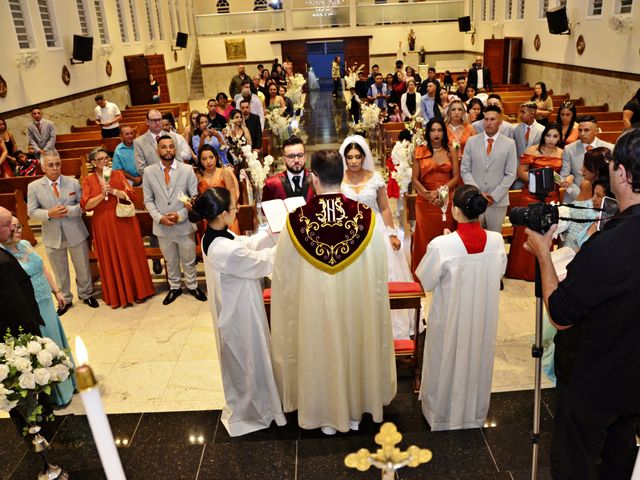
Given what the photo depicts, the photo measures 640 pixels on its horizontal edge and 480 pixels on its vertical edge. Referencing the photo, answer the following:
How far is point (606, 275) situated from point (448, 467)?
1.78 m

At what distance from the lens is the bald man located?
352 cm

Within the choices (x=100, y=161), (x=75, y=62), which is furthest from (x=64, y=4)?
(x=100, y=161)

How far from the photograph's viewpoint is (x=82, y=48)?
1477 cm

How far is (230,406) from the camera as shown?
3922mm

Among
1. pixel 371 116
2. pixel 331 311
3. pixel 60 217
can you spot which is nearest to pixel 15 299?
pixel 331 311

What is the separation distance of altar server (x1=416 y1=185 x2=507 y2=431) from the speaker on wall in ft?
46.1

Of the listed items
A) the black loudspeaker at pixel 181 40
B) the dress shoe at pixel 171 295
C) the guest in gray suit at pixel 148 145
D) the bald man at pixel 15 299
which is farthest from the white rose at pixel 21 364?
the black loudspeaker at pixel 181 40

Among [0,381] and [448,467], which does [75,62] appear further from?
[448,467]

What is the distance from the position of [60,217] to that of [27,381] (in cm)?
301

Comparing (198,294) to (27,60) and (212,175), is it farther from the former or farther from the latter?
(27,60)

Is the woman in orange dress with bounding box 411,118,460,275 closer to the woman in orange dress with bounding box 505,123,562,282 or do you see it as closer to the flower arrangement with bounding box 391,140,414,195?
the flower arrangement with bounding box 391,140,414,195

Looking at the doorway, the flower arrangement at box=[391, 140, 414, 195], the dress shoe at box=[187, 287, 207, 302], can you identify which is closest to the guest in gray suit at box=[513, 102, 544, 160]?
the flower arrangement at box=[391, 140, 414, 195]

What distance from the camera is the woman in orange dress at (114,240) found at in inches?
232

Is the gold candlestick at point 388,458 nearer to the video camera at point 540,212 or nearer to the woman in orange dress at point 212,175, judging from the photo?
the video camera at point 540,212
